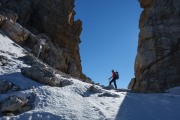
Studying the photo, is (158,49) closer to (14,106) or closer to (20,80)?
(20,80)

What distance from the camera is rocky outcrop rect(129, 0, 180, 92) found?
39.0 meters

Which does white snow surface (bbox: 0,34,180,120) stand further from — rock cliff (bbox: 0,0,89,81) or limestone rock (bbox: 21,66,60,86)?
rock cliff (bbox: 0,0,89,81)

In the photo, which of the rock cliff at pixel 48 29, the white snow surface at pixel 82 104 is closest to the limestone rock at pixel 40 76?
the white snow surface at pixel 82 104

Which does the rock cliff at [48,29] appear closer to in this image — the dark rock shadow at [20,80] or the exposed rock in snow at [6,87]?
the dark rock shadow at [20,80]

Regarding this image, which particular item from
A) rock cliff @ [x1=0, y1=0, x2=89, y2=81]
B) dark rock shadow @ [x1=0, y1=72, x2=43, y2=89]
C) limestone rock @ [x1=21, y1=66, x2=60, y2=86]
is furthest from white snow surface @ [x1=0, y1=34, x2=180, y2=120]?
rock cliff @ [x1=0, y1=0, x2=89, y2=81]

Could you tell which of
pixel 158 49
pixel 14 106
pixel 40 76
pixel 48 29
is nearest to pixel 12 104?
pixel 14 106

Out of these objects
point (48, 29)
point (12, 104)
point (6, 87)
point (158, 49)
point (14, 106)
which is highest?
point (48, 29)

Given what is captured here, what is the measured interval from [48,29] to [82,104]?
137 ft

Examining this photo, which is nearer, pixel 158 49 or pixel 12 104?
pixel 12 104

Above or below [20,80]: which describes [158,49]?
above

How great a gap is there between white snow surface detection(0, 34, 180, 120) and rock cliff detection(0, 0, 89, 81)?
2032 cm

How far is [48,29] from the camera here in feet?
200

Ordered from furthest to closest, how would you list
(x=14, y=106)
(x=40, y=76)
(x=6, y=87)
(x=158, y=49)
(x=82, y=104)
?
(x=158, y=49)
(x=40, y=76)
(x=6, y=87)
(x=82, y=104)
(x=14, y=106)

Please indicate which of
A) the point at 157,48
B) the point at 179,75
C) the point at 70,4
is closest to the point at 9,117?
the point at 179,75
